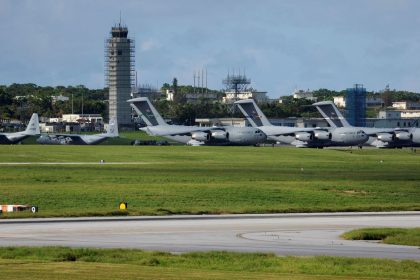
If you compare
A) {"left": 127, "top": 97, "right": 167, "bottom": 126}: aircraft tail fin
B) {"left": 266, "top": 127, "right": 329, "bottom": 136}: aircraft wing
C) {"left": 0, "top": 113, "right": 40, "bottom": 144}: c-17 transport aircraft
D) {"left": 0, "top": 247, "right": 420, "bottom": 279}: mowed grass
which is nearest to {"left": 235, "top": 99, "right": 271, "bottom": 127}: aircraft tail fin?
{"left": 266, "top": 127, "right": 329, "bottom": 136}: aircraft wing

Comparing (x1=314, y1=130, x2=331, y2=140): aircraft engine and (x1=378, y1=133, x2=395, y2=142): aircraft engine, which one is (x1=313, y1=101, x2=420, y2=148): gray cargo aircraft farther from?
(x1=314, y1=130, x2=331, y2=140): aircraft engine

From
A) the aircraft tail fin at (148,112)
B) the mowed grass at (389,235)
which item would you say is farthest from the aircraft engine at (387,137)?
the mowed grass at (389,235)

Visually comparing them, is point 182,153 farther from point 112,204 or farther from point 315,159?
point 112,204

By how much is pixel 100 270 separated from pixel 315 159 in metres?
90.4

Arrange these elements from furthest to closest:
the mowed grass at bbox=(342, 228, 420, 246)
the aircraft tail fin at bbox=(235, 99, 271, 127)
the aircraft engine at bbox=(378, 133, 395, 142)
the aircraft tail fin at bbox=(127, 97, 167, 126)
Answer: the aircraft tail fin at bbox=(235, 99, 271, 127) → the aircraft tail fin at bbox=(127, 97, 167, 126) → the aircraft engine at bbox=(378, 133, 395, 142) → the mowed grass at bbox=(342, 228, 420, 246)

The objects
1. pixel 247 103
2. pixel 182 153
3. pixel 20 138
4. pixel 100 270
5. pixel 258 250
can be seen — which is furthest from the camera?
pixel 247 103

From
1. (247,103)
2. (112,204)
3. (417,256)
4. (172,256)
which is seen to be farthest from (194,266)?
(247,103)

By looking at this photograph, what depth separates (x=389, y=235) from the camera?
1705 inches

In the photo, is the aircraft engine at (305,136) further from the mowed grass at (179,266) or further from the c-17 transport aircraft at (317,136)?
the mowed grass at (179,266)

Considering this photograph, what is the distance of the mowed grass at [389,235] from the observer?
41.6 m

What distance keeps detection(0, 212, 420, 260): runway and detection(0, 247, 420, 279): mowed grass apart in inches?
104

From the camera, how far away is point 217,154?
5177 inches

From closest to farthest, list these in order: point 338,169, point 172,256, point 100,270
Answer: point 100,270, point 172,256, point 338,169

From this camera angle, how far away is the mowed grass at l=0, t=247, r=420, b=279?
3094cm
